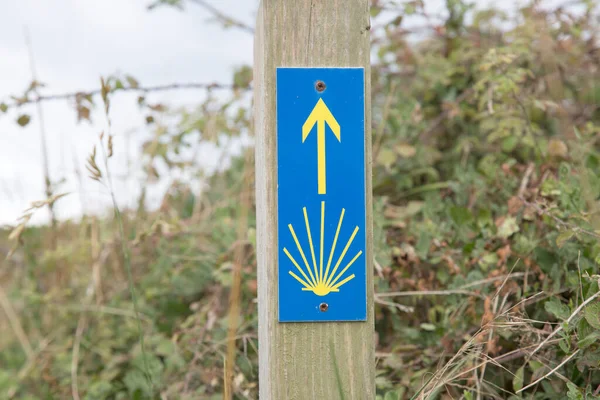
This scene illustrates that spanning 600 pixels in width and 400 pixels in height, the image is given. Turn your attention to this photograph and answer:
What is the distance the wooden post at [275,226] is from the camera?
5.19 ft

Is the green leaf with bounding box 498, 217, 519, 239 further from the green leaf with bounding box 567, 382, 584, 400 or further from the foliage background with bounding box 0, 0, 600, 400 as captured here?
the green leaf with bounding box 567, 382, 584, 400

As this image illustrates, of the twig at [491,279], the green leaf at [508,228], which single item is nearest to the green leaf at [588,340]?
the twig at [491,279]

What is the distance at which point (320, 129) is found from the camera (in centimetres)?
160

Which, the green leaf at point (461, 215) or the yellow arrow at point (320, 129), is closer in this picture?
the yellow arrow at point (320, 129)

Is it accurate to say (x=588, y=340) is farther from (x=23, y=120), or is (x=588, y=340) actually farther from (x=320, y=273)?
(x=23, y=120)

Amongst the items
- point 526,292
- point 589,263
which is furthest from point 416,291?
point 589,263

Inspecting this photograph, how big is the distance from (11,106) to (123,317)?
1.28 meters

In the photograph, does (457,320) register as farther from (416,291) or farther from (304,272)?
(304,272)

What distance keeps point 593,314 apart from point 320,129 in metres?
0.81

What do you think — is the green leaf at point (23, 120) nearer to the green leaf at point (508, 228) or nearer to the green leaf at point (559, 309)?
the green leaf at point (508, 228)

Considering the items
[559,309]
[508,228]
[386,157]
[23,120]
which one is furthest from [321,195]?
[23,120]

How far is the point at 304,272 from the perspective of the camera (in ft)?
5.19

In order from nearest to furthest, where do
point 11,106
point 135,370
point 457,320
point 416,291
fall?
point 457,320 → point 416,291 → point 11,106 → point 135,370

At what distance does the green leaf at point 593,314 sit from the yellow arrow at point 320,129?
27.9 inches
